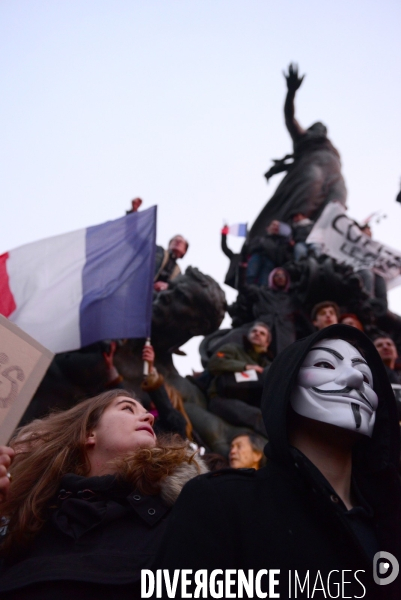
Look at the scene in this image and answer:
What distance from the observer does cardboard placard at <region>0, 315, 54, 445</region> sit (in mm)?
2654

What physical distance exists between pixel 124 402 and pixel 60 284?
436cm

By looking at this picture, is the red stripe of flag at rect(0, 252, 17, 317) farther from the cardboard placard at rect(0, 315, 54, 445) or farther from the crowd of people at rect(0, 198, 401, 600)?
the cardboard placard at rect(0, 315, 54, 445)

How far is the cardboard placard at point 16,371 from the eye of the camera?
2654 millimetres

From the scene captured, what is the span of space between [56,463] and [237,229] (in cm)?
1309

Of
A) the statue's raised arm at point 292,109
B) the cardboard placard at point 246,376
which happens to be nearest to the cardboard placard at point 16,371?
the cardboard placard at point 246,376

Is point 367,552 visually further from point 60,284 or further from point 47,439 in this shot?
point 60,284

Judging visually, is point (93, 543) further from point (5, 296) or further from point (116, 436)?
point (5, 296)

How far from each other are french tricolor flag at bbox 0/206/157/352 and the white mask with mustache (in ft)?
14.2

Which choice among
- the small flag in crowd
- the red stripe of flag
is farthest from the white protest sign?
the red stripe of flag

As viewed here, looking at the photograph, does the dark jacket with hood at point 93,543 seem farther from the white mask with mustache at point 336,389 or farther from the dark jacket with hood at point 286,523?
the white mask with mustache at point 336,389

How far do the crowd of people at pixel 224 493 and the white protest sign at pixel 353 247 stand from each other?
9.78 meters

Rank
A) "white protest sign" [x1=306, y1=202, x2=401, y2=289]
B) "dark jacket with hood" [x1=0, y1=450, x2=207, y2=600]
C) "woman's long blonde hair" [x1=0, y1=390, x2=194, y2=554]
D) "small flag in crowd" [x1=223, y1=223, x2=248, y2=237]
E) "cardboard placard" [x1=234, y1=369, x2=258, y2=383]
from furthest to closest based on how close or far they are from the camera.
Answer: "small flag in crowd" [x1=223, y1=223, x2=248, y2=237] < "white protest sign" [x1=306, y1=202, x2=401, y2=289] < "cardboard placard" [x1=234, y1=369, x2=258, y2=383] < "woman's long blonde hair" [x1=0, y1=390, x2=194, y2=554] < "dark jacket with hood" [x1=0, y1=450, x2=207, y2=600]

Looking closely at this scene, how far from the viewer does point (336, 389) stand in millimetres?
2502

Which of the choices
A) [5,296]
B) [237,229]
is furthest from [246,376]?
→ [237,229]
